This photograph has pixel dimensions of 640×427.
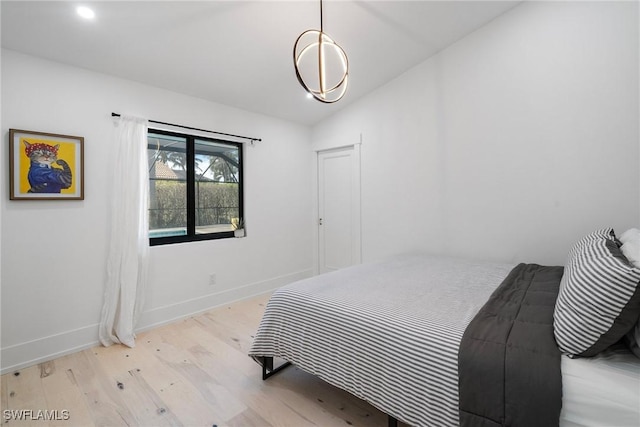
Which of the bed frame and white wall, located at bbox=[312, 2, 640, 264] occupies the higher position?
white wall, located at bbox=[312, 2, 640, 264]

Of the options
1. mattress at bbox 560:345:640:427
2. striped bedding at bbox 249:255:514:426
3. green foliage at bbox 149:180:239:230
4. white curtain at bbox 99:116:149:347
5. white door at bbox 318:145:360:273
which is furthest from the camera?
white door at bbox 318:145:360:273

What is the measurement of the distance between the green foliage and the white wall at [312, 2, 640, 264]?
1812 millimetres

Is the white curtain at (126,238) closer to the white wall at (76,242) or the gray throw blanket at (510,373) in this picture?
the white wall at (76,242)

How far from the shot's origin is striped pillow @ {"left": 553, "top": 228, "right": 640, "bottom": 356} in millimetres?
1010

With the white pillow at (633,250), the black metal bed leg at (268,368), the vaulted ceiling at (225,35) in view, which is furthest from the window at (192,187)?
the white pillow at (633,250)

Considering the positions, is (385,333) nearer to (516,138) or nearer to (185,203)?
(516,138)

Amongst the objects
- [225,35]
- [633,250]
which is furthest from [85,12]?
[633,250]

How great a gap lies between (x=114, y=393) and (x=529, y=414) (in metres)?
2.25

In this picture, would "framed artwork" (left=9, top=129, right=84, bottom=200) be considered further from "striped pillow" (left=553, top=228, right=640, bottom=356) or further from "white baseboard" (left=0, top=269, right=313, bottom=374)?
"striped pillow" (left=553, top=228, right=640, bottom=356)

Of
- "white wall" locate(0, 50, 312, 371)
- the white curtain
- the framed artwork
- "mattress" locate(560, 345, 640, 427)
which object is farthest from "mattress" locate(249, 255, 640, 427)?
the framed artwork

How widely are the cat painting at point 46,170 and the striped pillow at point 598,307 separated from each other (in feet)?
10.7

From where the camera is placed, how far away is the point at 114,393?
1.90m

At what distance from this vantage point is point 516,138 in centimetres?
265

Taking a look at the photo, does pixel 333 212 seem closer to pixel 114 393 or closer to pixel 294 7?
pixel 294 7
